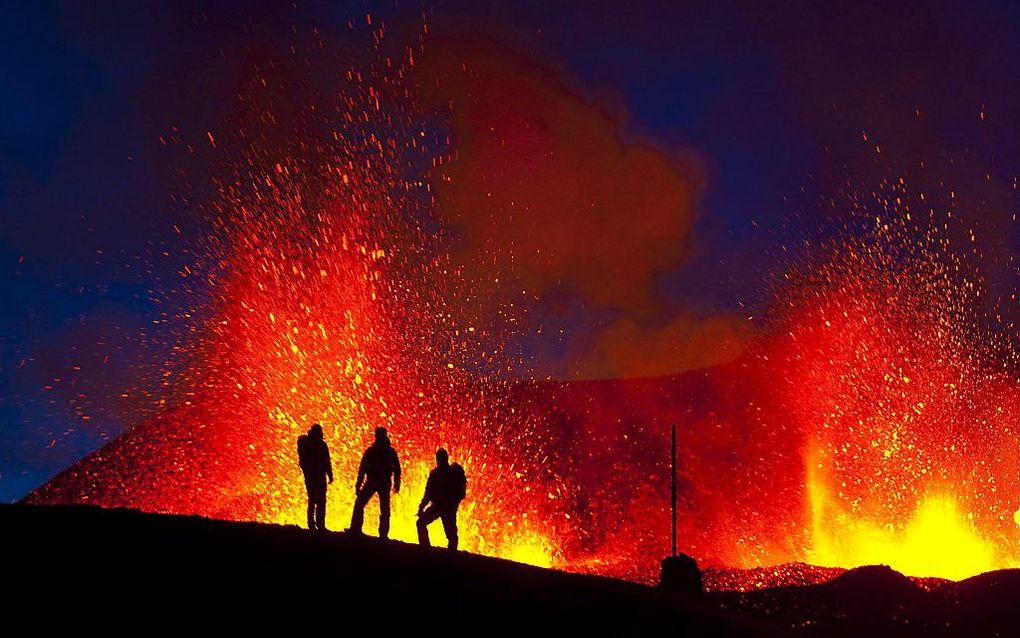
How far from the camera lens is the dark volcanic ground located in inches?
310

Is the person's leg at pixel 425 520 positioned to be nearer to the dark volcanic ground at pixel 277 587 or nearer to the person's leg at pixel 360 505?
the person's leg at pixel 360 505

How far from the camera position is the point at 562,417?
58531mm

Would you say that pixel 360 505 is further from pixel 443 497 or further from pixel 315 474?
pixel 443 497

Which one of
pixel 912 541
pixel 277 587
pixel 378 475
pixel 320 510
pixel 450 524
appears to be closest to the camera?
pixel 277 587

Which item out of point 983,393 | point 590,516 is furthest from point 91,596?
point 983,393

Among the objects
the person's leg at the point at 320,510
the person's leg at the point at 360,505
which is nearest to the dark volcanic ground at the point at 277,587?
the person's leg at the point at 360,505

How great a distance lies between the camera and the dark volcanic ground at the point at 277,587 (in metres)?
7.88

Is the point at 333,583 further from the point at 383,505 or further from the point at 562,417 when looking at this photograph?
the point at 562,417

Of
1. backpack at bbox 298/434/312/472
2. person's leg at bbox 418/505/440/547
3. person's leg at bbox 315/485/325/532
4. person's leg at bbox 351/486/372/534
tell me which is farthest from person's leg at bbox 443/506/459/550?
backpack at bbox 298/434/312/472

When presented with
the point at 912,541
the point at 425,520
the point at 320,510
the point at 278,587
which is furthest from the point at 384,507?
the point at 912,541

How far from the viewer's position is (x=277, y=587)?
8.88m

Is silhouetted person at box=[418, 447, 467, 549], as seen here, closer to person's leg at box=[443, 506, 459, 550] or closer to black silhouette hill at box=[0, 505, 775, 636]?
person's leg at box=[443, 506, 459, 550]

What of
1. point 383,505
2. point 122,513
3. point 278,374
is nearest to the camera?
point 122,513

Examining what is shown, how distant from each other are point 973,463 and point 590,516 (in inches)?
764
